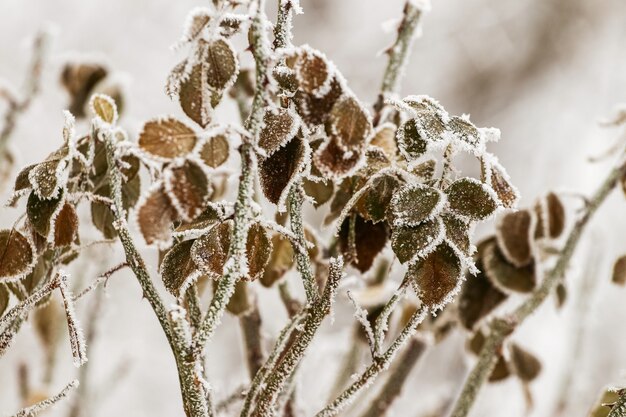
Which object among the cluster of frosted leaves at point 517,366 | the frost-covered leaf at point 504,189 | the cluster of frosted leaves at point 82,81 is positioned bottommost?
the frost-covered leaf at point 504,189

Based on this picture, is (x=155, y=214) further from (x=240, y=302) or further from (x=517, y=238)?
(x=517, y=238)

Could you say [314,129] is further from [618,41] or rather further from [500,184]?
[618,41]

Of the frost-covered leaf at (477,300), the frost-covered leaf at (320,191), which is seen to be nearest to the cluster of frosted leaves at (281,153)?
the frost-covered leaf at (320,191)

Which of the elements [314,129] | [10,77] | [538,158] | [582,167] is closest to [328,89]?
[314,129]

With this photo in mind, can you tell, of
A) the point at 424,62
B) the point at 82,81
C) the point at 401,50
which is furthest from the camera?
the point at 424,62

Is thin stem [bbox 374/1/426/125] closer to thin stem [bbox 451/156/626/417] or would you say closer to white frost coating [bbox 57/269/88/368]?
thin stem [bbox 451/156/626/417]

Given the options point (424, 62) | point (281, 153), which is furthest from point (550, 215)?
point (424, 62)

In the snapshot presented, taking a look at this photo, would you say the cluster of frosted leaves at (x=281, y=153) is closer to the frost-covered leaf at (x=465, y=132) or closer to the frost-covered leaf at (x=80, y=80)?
the frost-covered leaf at (x=465, y=132)
